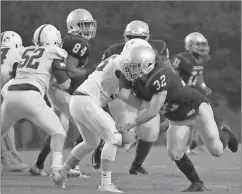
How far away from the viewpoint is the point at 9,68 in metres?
8.74

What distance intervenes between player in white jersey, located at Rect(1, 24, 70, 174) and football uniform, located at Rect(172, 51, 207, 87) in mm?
2959

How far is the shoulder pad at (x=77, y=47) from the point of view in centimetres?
797

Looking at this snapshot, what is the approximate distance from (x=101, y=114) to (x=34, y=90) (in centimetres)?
107

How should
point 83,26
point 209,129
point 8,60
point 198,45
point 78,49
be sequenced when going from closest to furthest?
point 209,129 < point 78,49 < point 83,26 < point 8,60 < point 198,45

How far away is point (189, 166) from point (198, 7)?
5850 millimetres

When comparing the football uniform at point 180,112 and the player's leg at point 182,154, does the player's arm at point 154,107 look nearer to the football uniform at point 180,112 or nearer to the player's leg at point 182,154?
the football uniform at point 180,112

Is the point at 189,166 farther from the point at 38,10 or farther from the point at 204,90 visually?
the point at 38,10

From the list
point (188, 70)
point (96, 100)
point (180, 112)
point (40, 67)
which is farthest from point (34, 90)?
point (188, 70)

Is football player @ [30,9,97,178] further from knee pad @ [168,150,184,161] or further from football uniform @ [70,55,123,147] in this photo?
knee pad @ [168,150,184,161]

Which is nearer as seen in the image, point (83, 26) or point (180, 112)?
point (180, 112)

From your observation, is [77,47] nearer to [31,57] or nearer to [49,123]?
[31,57]

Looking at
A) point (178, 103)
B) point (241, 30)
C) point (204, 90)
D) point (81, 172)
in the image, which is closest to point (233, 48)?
point (241, 30)

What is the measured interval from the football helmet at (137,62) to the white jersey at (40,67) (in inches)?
40.6

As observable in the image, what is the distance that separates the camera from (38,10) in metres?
12.3
